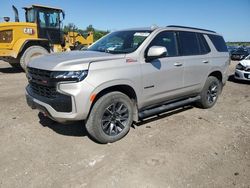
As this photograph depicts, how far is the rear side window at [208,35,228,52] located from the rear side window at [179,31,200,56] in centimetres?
71

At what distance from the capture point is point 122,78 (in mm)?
4203

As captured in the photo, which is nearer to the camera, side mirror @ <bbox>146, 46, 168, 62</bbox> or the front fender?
side mirror @ <bbox>146, 46, 168, 62</bbox>

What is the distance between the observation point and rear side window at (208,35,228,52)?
637 centimetres

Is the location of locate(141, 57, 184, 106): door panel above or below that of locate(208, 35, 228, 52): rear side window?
below

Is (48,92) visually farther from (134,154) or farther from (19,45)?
(19,45)

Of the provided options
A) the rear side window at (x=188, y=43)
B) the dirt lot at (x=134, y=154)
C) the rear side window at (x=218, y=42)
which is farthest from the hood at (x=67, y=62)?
the rear side window at (x=218, y=42)

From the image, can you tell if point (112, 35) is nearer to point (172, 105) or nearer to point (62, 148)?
point (172, 105)

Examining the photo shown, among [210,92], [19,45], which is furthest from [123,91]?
[19,45]

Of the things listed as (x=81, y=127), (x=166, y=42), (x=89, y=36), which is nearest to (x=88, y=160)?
(x=81, y=127)

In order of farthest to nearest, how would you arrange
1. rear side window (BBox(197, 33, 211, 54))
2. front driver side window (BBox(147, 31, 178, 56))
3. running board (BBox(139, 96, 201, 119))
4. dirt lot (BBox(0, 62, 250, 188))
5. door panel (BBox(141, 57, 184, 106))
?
rear side window (BBox(197, 33, 211, 54)) → front driver side window (BBox(147, 31, 178, 56)) → running board (BBox(139, 96, 201, 119)) → door panel (BBox(141, 57, 184, 106)) → dirt lot (BBox(0, 62, 250, 188))

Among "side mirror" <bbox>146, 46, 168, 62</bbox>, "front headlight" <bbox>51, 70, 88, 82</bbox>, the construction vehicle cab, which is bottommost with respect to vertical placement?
"front headlight" <bbox>51, 70, 88, 82</bbox>

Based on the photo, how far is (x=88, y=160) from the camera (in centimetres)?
383

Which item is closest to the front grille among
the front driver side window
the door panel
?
the door panel

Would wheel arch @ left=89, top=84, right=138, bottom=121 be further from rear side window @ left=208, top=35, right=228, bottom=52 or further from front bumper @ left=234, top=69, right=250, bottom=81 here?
front bumper @ left=234, top=69, right=250, bottom=81
